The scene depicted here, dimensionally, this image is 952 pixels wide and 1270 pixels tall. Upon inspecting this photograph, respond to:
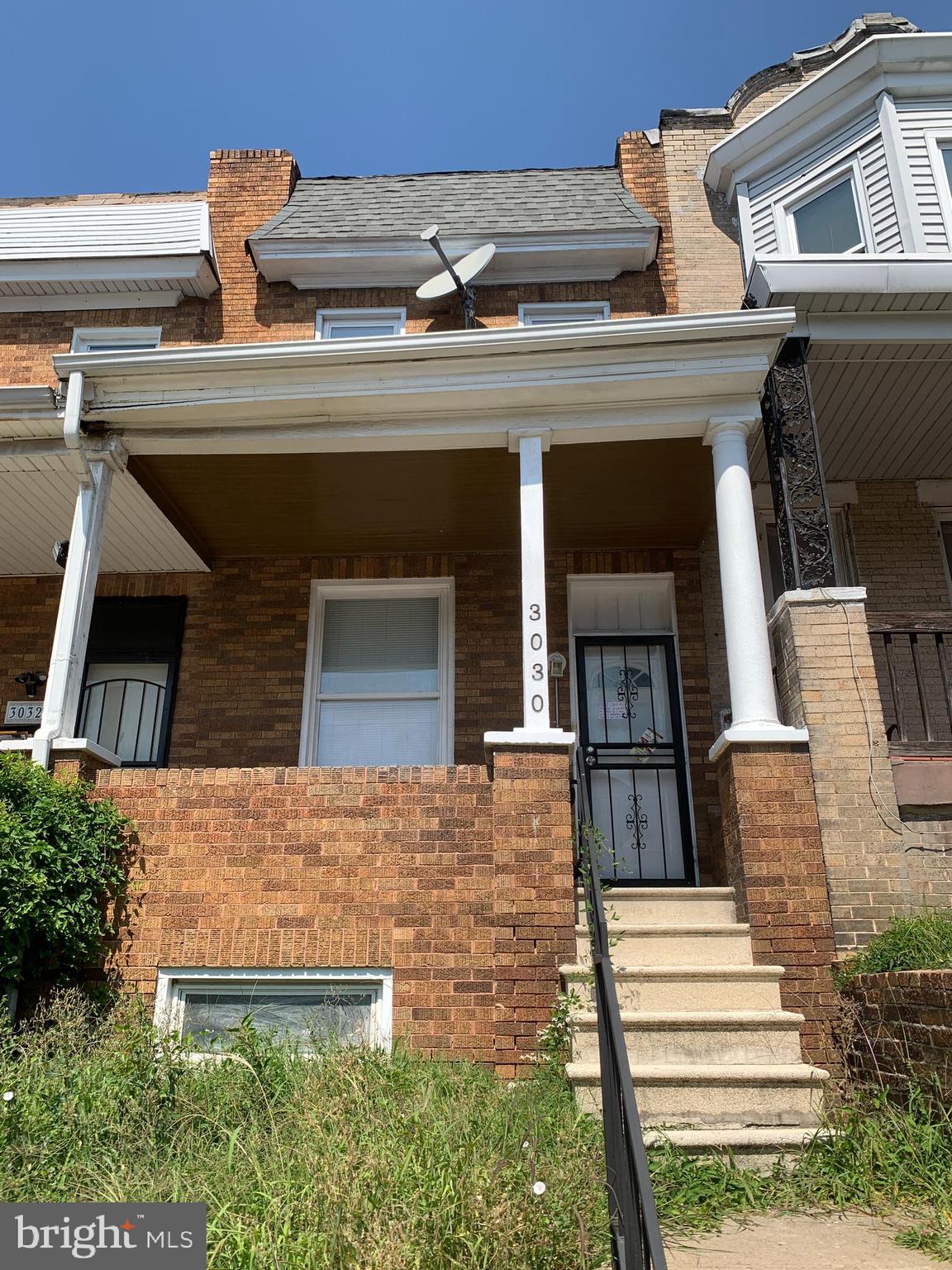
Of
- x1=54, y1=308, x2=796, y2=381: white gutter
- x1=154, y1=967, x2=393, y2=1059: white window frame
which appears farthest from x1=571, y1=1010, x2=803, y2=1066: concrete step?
x1=54, y1=308, x2=796, y2=381: white gutter

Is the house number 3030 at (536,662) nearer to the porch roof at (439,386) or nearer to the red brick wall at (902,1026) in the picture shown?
the porch roof at (439,386)

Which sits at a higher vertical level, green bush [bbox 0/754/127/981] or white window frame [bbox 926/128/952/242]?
white window frame [bbox 926/128/952/242]

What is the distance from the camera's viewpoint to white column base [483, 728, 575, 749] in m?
5.44

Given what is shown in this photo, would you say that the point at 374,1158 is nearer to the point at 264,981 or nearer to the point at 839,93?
the point at 264,981

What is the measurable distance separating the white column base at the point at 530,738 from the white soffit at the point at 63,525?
3.19 meters

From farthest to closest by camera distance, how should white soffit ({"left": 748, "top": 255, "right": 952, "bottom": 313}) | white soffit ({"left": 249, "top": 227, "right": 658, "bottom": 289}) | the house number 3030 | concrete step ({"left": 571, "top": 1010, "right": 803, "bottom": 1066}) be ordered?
white soffit ({"left": 249, "top": 227, "right": 658, "bottom": 289}), white soffit ({"left": 748, "top": 255, "right": 952, "bottom": 313}), the house number 3030, concrete step ({"left": 571, "top": 1010, "right": 803, "bottom": 1066})

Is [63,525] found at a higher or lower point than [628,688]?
higher

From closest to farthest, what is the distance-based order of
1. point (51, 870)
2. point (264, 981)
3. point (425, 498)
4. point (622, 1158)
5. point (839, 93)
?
point (622, 1158)
point (51, 870)
point (264, 981)
point (425, 498)
point (839, 93)

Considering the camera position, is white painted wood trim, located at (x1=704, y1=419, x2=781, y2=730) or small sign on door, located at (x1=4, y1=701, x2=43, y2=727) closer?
white painted wood trim, located at (x1=704, y1=419, x2=781, y2=730)

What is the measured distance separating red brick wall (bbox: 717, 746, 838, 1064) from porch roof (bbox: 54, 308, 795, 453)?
228cm

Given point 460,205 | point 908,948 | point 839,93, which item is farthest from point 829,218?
point 908,948

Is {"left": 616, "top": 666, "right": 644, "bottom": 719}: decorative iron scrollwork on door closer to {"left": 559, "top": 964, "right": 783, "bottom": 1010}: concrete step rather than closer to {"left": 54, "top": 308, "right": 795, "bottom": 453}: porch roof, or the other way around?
{"left": 54, "top": 308, "right": 795, "bottom": 453}: porch roof

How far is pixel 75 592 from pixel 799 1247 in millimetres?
5052

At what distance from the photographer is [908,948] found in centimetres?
459
